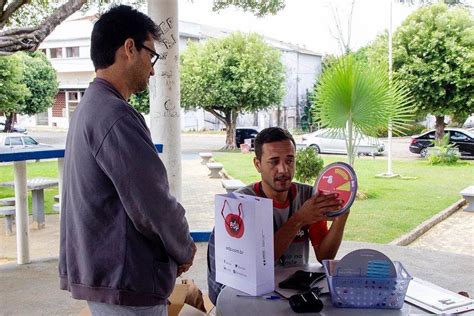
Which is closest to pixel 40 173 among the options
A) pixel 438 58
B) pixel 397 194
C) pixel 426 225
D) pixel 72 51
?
pixel 72 51

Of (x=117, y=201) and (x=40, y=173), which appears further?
(x=40, y=173)

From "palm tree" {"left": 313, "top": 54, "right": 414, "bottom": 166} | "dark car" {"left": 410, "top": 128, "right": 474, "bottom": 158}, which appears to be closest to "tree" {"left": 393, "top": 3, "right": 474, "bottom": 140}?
"dark car" {"left": 410, "top": 128, "right": 474, "bottom": 158}

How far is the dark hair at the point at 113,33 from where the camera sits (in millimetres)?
1590

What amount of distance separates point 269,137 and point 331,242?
49 cm

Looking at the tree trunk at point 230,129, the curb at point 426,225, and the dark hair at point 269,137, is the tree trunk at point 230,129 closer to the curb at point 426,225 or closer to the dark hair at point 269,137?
the curb at point 426,225

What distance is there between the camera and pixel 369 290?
1.58 m

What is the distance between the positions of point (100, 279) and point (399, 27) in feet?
47.9

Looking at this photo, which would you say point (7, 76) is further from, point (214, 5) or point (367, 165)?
point (367, 165)

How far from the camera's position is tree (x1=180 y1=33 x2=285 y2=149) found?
17609 millimetres

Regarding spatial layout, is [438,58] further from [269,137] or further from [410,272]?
[269,137]

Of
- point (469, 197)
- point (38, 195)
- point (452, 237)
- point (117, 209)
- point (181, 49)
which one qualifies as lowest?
point (452, 237)

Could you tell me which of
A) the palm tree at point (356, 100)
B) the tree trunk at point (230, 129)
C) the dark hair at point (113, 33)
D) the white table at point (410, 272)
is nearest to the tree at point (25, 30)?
the palm tree at point (356, 100)

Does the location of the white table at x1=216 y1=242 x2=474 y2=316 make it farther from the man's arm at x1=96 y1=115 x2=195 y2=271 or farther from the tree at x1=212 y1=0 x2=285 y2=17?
the tree at x1=212 y1=0 x2=285 y2=17

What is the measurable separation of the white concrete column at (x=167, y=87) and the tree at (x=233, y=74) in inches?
495
